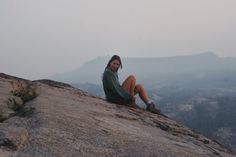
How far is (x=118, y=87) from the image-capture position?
16484 millimetres

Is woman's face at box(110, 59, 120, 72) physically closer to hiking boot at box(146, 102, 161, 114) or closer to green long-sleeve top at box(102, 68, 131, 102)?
green long-sleeve top at box(102, 68, 131, 102)

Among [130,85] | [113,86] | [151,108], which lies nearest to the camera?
[113,86]

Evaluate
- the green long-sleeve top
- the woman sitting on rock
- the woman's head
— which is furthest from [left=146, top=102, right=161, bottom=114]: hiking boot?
the woman's head

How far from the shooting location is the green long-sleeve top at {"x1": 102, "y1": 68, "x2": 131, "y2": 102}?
1625 cm

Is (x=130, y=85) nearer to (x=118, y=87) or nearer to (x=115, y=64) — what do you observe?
(x=118, y=87)

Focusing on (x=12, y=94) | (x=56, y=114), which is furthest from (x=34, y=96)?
(x=56, y=114)

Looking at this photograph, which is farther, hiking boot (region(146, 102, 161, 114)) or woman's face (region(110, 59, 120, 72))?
hiking boot (region(146, 102, 161, 114))

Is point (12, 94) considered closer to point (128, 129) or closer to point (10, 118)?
point (10, 118)

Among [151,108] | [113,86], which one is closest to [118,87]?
[113,86]

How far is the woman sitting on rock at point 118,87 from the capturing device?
16.3 meters

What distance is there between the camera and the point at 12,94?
13.0m

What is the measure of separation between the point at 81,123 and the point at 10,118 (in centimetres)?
185

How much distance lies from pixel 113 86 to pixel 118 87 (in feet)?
0.74

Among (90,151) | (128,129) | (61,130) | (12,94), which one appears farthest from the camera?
(12,94)
